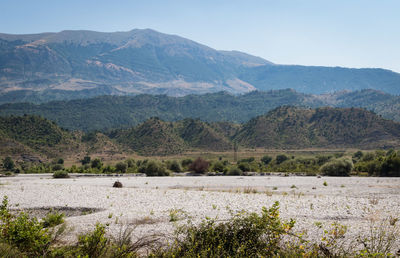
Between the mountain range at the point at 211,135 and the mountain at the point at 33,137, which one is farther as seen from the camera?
the mountain range at the point at 211,135

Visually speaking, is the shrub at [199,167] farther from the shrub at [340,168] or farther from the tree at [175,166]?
the shrub at [340,168]

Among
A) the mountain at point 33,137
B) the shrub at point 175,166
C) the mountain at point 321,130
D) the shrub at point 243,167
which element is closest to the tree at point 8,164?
the mountain at point 33,137

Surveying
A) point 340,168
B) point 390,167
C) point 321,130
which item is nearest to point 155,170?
point 340,168

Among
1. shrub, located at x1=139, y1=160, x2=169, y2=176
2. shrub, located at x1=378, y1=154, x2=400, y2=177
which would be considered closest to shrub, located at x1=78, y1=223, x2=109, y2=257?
shrub, located at x1=139, y1=160, x2=169, y2=176

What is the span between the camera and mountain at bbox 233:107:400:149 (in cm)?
8700

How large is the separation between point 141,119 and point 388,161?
162 metres

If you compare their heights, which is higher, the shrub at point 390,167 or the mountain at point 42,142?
the shrub at point 390,167

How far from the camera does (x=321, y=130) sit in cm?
9594

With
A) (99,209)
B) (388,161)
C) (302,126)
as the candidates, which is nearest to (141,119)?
(302,126)

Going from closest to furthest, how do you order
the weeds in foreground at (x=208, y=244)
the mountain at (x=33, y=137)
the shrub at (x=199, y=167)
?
the weeds in foreground at (x=208, y=244)
the shrub at (x=199, y=167)
the mountain at (x=33, y=137)

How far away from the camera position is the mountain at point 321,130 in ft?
285

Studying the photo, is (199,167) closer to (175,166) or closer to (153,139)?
(175,166)

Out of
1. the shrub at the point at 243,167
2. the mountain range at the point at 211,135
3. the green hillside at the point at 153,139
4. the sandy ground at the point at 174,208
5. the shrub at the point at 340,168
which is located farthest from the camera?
the green hillside at the point at 153,139

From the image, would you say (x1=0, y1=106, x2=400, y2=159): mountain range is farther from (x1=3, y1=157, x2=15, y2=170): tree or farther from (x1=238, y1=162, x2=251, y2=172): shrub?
(x1=238, y1=162, x2=251, y2=172): shrub
